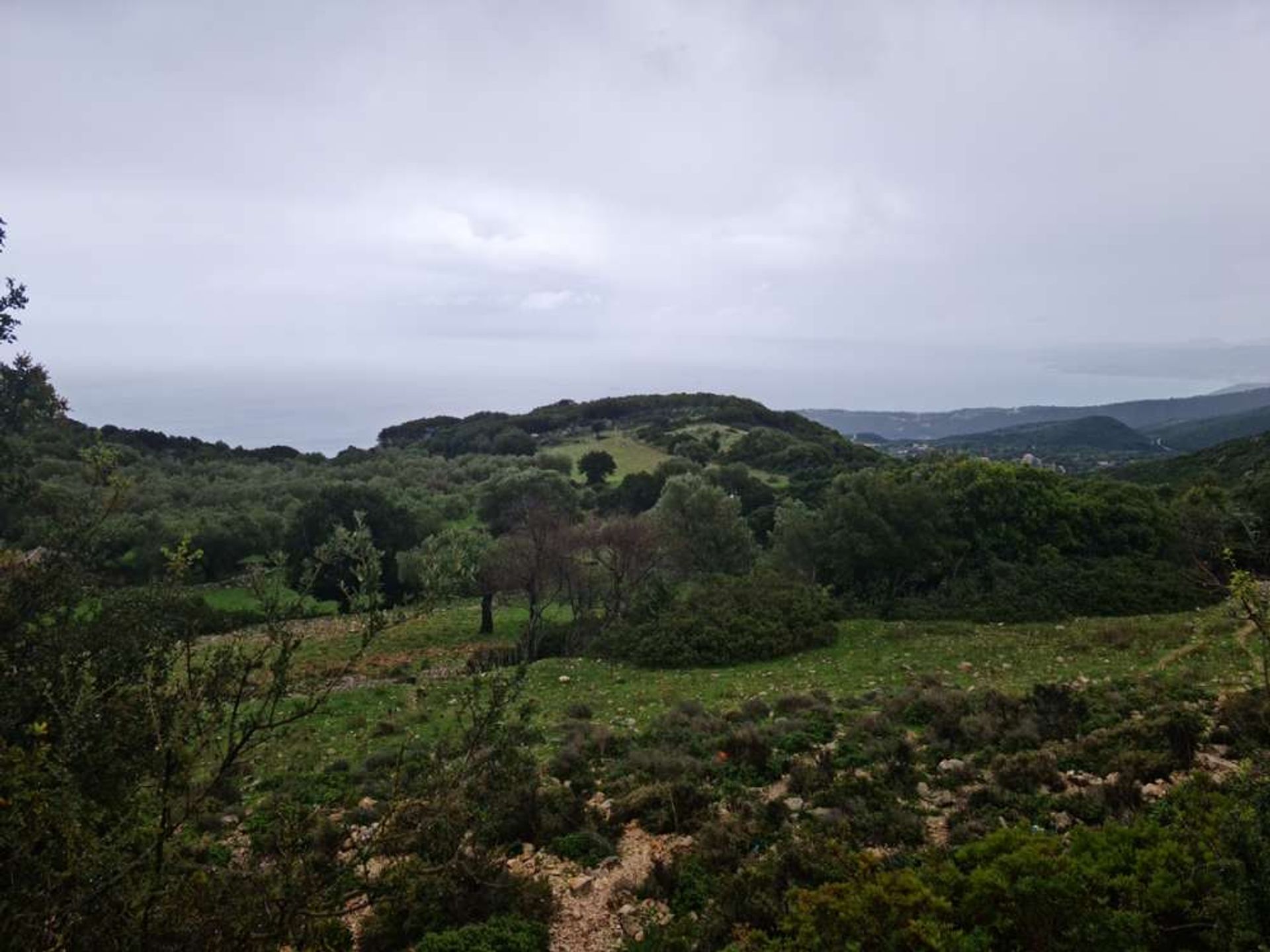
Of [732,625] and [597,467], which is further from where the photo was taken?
[597,467]

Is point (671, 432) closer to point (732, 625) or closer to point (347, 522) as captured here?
point (347, 522)

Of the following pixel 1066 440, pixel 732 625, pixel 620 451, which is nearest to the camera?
pixel 732 625

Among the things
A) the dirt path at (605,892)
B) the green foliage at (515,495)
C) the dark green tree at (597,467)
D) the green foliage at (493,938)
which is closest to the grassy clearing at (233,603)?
the green foliage at (515,495)

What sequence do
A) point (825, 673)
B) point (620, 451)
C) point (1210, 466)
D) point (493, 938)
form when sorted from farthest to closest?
point (620, 451)
point (1210, 466)
point (825, 673)
point (493, 938)

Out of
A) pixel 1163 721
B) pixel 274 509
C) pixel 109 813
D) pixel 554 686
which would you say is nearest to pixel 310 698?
pixel 109 813

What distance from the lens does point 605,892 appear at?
6855mm

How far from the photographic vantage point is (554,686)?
16.8 meters

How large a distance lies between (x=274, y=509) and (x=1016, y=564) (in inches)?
1640

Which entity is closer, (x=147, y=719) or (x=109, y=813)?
(x=109, y=813)

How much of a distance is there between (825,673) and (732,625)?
393 centimetres

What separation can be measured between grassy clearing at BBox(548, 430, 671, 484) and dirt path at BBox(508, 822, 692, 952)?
5168 cm

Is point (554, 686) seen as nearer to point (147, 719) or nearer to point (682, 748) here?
point (682, 748)

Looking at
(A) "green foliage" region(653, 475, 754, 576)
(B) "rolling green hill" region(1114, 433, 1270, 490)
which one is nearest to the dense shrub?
(A) "green foliage" region(653, 475, 754, 576)

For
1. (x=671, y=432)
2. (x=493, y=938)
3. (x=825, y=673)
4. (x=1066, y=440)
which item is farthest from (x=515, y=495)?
(x=1066, y=440)
